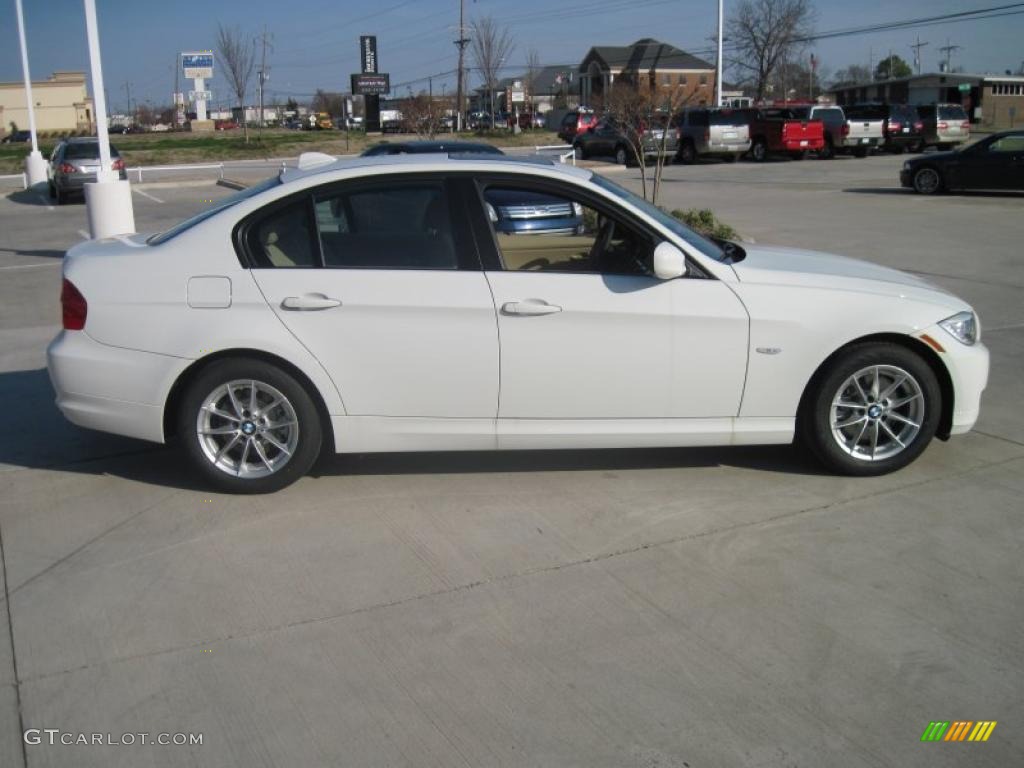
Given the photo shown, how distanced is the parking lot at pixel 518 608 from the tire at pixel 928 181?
55.4 feet

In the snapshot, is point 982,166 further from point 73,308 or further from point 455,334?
point 73,308

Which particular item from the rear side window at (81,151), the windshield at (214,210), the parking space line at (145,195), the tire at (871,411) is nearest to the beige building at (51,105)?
the parking space line at (145,195)

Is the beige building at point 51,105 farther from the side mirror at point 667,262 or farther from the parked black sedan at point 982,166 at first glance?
the side mirror at point 667,262

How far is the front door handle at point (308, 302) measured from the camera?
497 cm

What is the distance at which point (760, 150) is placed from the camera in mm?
34938

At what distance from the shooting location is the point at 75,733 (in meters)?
3.31

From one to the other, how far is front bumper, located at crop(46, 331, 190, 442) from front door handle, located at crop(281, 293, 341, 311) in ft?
1.94

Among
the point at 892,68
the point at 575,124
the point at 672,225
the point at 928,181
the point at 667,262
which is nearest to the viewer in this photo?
the point at 667,262

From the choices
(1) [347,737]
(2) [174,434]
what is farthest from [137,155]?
(1) [347,737]

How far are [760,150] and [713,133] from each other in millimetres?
2515

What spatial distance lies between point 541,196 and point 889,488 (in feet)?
7.78

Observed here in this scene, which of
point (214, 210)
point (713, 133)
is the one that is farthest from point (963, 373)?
point (713, 133)

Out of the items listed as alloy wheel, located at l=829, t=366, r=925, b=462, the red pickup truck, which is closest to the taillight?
alloy wheel, located at l=829, t=366, r=925, b=462

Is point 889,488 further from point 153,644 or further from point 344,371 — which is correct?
point 153,644
